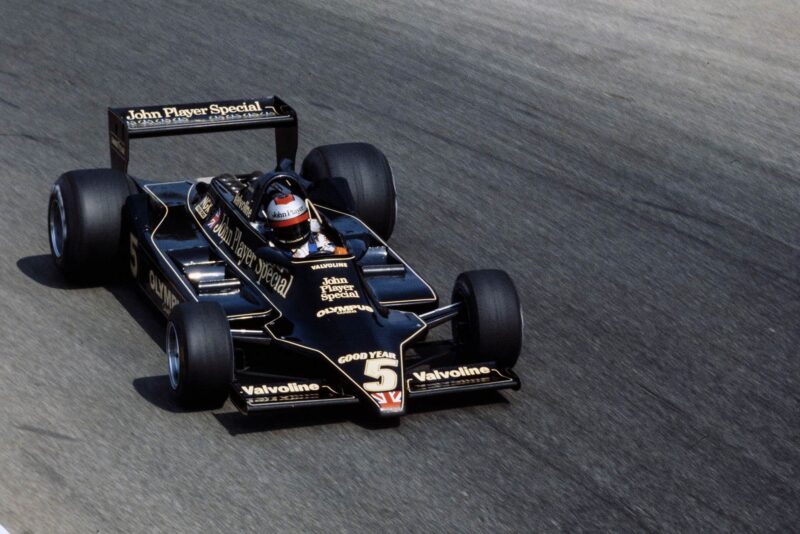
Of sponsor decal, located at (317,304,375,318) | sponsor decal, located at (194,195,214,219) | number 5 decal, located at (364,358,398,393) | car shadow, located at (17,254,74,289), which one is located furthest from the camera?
car shadow, located at (17,254,74,289)

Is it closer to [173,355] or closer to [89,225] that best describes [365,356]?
[173,355]

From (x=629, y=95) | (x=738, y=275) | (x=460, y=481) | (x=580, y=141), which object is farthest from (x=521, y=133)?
(x=460, y=481)

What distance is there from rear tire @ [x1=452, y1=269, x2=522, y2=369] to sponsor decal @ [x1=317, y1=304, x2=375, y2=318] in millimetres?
A: 617

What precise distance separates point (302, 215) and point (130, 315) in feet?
4.73

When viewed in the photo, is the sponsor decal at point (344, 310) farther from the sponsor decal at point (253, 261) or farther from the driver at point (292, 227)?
the driver at point (292, 227)

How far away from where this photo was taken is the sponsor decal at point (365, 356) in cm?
770

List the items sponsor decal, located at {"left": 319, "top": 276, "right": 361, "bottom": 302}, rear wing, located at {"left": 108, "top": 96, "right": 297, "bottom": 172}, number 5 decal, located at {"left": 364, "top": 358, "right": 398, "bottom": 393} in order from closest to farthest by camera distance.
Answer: number 5 decal, located at {"left": 364, "top": 358, "right": 398, "bottom": 393} < sponsor decal, located at {"left": 319, "top": 276, "right": 361, "bottom": 302} < rear wing, located at {"left": 108, "top": 96, "right": 297, "bottom": 172}

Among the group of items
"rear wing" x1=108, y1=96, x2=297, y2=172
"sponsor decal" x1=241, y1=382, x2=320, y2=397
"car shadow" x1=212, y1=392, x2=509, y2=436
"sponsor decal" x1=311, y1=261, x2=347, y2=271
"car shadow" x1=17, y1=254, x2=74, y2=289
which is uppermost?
"rear wing" x1=108, y1=96, x2=297, y2=172

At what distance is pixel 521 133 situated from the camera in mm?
13656

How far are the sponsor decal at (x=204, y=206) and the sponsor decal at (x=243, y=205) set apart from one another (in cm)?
28

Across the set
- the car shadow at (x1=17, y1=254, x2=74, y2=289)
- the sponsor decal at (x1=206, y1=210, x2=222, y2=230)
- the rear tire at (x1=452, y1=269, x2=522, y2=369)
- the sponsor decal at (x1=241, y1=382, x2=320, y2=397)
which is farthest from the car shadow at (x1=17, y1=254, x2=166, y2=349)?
the rear tire at (x1=452, y1=269, x2=522, y2=369)

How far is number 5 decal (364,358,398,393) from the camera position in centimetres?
759

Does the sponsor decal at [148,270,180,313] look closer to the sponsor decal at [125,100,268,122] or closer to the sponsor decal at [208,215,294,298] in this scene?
the sponsor decal at [208,215,294,298]

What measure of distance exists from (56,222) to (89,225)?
47 centimetres
